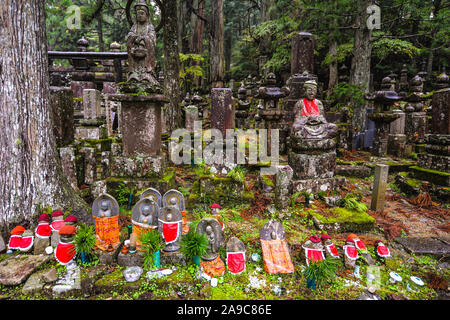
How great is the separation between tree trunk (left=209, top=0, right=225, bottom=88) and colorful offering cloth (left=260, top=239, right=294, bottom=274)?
42.0ft

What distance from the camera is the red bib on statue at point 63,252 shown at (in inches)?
119

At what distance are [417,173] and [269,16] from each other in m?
16.8

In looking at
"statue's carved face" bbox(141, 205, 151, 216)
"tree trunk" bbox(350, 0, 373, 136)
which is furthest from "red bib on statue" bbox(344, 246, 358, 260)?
"tree trunk" bbox(350, 0, 373, 136)

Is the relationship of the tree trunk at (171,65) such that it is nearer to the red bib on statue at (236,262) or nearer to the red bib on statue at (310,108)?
the red bib on statue at (310,108)

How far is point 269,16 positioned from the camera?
61.0 ft

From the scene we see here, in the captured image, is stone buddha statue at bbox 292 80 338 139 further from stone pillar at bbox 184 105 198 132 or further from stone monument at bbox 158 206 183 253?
stone pillar at bbox 184 105 198 132

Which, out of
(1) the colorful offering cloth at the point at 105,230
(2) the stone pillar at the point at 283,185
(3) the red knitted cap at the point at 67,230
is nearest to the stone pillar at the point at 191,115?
(2) the stone pillar at the point at 283,185

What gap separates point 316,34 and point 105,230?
14061 mm

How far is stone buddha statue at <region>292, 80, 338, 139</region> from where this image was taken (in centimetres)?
509

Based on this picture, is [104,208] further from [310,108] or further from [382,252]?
[310,108]

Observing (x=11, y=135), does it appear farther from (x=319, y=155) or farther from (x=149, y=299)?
(x=319, y=155)

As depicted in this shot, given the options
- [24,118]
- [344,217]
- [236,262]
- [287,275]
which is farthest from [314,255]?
[24,118]
